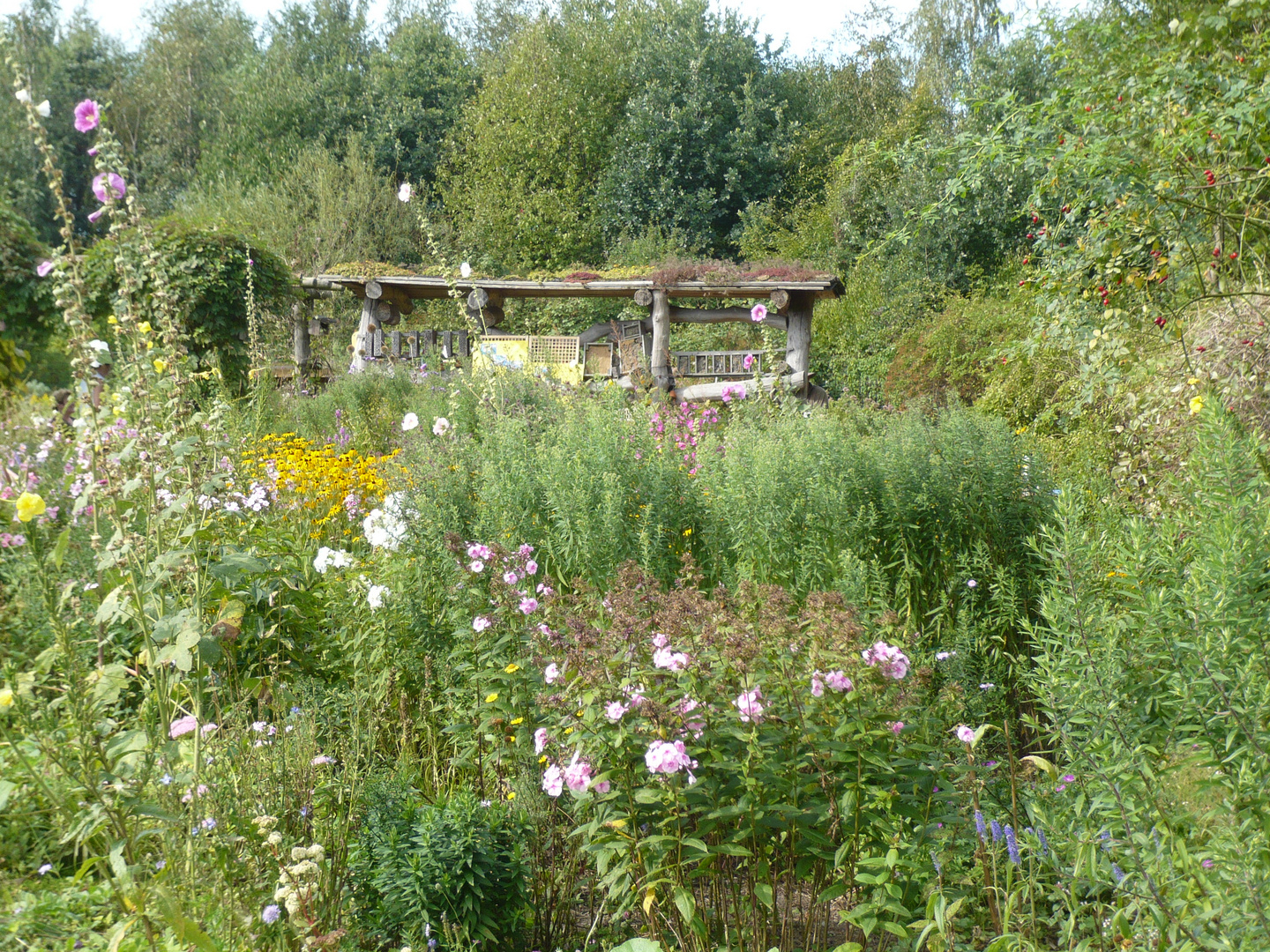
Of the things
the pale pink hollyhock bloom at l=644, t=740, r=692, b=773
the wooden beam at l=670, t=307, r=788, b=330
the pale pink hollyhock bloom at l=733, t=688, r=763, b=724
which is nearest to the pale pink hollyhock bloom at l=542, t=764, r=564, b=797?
the pale pink hollyhock bloom at l=644, t=740, r=692, b=773

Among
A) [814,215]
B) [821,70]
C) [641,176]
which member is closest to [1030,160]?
[814,215]

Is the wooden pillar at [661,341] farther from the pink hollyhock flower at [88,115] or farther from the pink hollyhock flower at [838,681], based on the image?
the pink hollyhock flower at [838,681]

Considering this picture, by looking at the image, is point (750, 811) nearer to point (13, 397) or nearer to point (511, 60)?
point (13, 397)

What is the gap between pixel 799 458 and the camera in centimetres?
361

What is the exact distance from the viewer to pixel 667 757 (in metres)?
1.58

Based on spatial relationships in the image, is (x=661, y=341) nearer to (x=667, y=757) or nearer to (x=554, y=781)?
(x=554, y=781)

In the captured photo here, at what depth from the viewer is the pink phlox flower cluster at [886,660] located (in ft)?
5.74

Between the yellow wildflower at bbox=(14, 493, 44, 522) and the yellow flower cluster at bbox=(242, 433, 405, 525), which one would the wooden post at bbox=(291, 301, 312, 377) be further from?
the yellow wildflower at bbox=(14, 493, 44, 522)

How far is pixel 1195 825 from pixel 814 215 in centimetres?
1913

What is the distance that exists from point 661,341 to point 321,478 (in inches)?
303

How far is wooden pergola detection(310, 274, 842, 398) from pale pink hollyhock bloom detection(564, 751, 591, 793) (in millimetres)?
9572

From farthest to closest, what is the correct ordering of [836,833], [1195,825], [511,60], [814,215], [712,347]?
[511,60]
[814,215]
[712,347]
[836,833]
[1195,825]

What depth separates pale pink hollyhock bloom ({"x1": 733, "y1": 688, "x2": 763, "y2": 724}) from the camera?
1.69m

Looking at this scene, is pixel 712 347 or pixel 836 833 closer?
pixel 836 833
